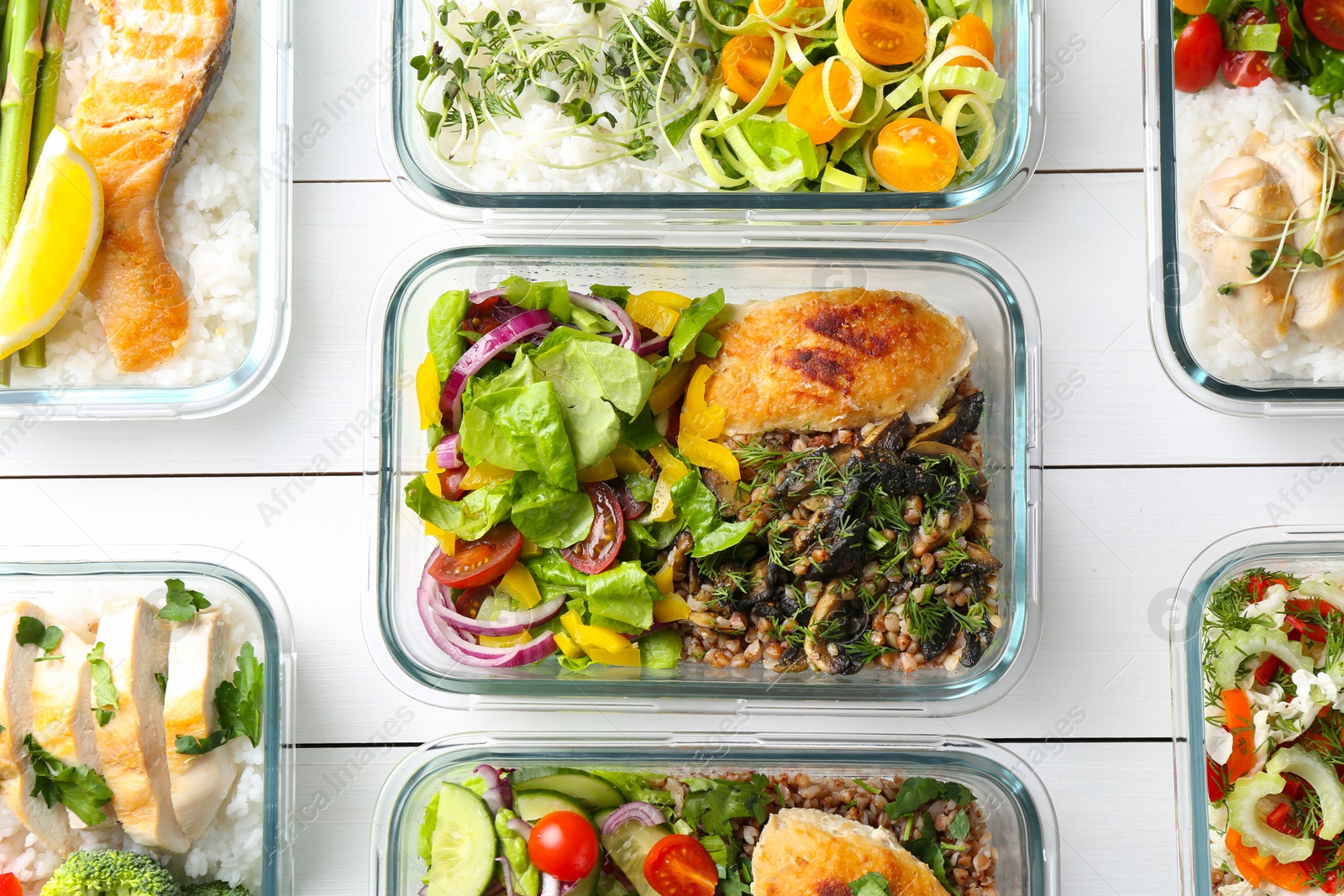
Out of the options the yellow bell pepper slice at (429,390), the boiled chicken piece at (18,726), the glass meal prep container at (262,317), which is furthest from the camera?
the glass meal prep container at (262,317)

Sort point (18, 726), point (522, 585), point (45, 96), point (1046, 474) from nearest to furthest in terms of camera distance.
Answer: point (18, 726)
point (522, 585)
point (45, 96)
point (1046, 474)

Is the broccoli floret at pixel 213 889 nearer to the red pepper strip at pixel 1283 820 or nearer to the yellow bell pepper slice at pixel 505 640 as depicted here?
the yellow bell pepper slice at pixel 505 640

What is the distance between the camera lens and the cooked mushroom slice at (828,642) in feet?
6.45

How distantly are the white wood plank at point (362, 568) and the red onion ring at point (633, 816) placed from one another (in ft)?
1.46

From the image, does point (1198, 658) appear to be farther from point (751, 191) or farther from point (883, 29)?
point (883, 29)

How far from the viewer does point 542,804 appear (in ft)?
6.58

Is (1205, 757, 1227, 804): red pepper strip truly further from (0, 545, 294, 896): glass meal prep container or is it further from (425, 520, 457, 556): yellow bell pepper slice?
(0, 545, 294, 896): glass meal prep container

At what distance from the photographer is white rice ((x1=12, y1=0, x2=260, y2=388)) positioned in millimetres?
2148

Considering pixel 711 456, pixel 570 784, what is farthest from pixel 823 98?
pixel 570 784

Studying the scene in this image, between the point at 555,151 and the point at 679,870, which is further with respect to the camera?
the point at 555,151

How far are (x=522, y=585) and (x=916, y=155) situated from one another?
4.09ft

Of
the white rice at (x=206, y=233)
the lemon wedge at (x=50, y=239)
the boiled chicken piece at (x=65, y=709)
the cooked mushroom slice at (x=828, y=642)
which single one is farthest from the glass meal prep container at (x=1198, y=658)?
the lemon wedge at (x=50, y=239)

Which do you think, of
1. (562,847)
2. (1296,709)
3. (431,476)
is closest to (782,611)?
(562,847)

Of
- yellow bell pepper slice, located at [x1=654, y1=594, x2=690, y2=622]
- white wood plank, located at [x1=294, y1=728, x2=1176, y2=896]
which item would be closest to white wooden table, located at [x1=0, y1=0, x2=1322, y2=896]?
white wood plank, located at [x1=294, y1=728, x2=1176, y2=896]
